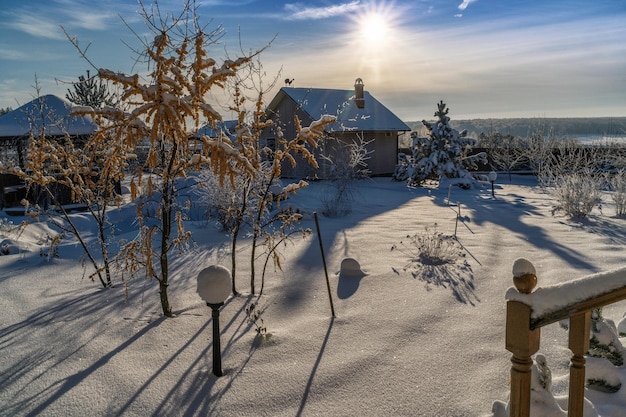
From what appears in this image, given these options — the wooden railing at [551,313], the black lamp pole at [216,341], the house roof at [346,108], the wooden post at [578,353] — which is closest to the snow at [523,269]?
the wooden railing at [551,313]

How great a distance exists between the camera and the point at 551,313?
183 centimetres

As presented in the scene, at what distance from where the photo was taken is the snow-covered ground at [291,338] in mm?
3367

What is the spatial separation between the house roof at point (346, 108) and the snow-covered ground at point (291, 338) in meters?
15.4

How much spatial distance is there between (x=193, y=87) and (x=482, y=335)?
142 inches

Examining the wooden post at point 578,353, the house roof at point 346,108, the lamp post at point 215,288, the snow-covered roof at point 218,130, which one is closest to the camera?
the wooden post at point 578,353

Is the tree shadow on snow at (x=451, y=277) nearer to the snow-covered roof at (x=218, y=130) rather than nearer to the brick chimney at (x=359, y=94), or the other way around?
the snow-covered roof at (x=218, y=130)

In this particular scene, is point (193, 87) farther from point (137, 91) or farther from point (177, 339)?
point (177, 339)

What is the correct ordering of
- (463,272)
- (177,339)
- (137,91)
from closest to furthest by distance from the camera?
1. (137,91)
2. (177,339)
3. (463,272)

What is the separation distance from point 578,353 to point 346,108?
75.7 feet

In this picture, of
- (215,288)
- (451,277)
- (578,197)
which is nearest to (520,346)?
(215,288)

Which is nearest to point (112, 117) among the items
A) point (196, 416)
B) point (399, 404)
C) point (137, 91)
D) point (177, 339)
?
point (137, 91)

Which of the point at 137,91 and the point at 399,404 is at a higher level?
the point at 137,91

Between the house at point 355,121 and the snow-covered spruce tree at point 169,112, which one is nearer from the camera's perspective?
the snow-covered spruce tree at point 169,112

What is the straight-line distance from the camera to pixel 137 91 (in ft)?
11.9
